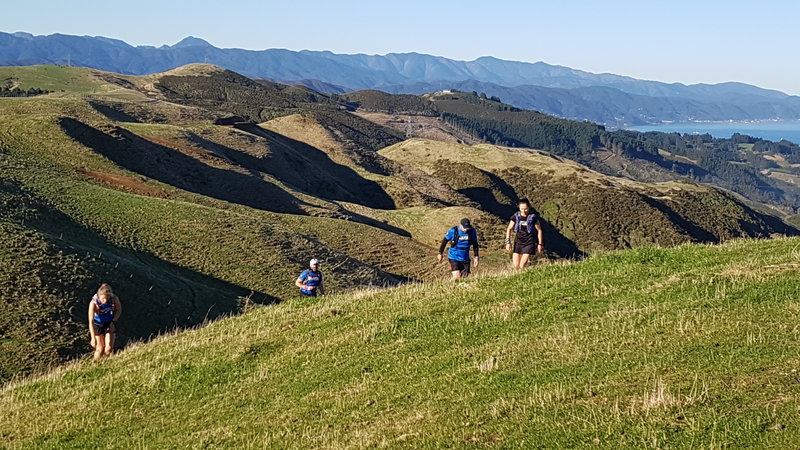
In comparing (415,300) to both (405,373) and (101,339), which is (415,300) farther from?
(101,339)

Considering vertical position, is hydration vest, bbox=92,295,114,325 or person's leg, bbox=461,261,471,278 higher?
person's leg, bbox=461,261,471,278

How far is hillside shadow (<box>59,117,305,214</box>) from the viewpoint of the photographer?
62.8 m

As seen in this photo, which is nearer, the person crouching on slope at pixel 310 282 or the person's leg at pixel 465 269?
the person's leg at pixel 465 269

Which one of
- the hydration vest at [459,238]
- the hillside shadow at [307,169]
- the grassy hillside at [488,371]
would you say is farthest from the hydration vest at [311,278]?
the hillside shadow at [307,169]

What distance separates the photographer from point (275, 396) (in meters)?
11.5

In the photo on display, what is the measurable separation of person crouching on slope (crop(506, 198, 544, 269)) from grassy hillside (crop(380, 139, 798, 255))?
71.3 meters

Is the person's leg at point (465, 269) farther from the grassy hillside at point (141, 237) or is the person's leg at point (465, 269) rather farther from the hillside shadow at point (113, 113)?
the hillside shadow at point (113, 113)

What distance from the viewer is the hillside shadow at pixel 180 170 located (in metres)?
62.8

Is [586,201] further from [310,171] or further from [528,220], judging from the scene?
[528,220]

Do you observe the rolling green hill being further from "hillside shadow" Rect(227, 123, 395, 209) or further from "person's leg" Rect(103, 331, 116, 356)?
"person's leg" Rect(103, 331, 116, 356)

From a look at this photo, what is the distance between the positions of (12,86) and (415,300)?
165 m

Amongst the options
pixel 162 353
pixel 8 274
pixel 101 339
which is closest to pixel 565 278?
pixel 162 353

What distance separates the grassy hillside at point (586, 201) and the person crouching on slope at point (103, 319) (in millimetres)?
77107

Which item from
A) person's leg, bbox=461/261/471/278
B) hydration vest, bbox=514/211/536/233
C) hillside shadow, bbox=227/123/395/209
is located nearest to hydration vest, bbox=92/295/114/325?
person's leg, bbox=461/261/471/278
